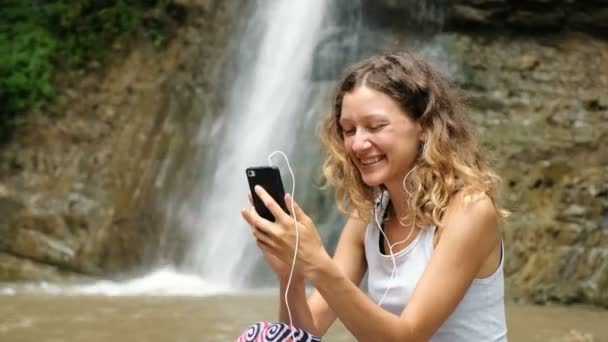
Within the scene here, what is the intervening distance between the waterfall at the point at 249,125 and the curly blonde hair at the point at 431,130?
5.96 metres

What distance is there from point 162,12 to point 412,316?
8729mm

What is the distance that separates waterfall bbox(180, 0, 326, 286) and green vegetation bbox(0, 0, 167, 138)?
1.21 metres

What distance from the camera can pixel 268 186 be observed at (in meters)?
2.09

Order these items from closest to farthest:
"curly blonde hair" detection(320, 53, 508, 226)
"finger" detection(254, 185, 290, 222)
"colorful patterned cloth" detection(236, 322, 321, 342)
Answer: "finger" detection(254, 185, 290, 222), "colorful patterned cloth" detection(236, 322, 321, 342), "curly blonde hair" detection(320, 53, 508, 226)

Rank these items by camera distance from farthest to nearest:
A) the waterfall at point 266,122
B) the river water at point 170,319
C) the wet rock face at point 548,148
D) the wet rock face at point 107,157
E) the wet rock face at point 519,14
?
the wet rock face at point 519,14 → the wet rock face at point 107,157 → the waterfall at point 266,122 → the wet rock face at point 548,148 → the river water at point 170,319

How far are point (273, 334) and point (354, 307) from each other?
229 mm

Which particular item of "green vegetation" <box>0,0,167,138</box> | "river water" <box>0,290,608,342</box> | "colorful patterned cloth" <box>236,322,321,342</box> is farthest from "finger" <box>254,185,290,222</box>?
"green vegetation" <box>0,0,167,138</box>

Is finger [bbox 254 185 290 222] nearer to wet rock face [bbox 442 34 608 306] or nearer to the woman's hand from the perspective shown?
the woman's hand

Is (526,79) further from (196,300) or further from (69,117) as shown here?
(69,117)

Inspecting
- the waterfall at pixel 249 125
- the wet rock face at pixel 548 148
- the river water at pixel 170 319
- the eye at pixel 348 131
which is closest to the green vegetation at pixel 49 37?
the waterfall at pixel 249 125

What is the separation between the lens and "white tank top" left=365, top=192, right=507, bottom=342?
227cm

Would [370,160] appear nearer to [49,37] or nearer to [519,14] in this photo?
[519,14]

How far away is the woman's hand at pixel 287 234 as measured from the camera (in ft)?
6.64

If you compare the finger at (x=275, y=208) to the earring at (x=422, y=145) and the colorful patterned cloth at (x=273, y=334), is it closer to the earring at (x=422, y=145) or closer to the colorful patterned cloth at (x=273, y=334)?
the colorful patterned cloth at (x=273, y=334)
